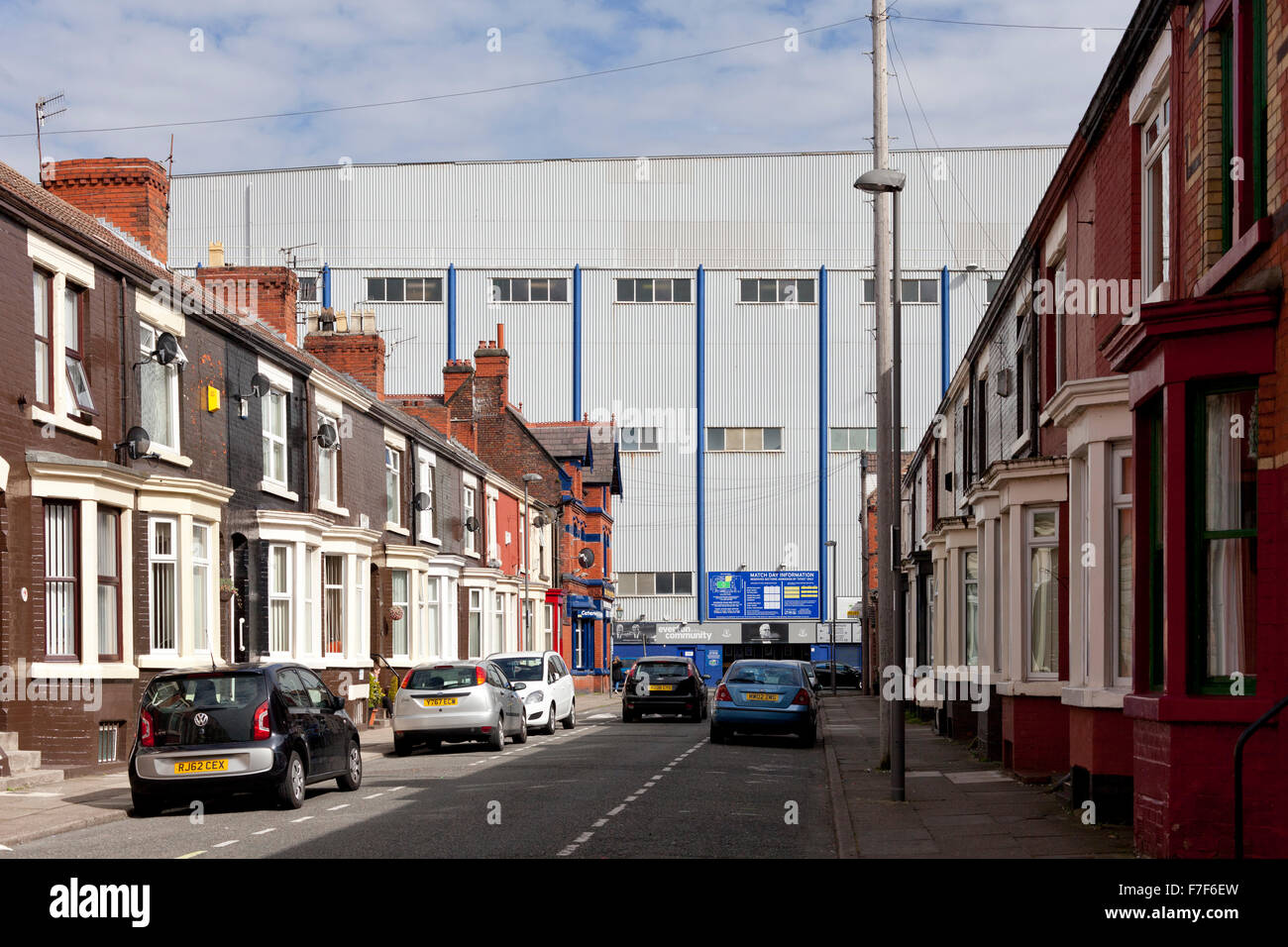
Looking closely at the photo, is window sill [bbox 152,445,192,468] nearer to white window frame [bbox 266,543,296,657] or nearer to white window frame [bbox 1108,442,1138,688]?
white window frame [bbox 266,543,296,657]

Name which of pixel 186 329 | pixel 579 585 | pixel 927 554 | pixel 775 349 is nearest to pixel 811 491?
pixel 775 349

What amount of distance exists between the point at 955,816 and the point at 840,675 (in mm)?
51484

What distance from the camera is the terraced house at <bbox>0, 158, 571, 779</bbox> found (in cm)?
1873

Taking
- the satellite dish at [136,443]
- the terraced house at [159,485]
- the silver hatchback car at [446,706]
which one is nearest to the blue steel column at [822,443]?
the terraced house at [159,485]

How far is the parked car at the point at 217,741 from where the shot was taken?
1513 cm

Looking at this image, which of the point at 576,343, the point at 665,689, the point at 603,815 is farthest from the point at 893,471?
the point at 576,343

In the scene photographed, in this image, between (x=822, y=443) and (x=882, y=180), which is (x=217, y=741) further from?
(x=822, y=443)

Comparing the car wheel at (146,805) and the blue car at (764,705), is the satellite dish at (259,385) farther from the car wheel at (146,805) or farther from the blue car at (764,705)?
the car wheel at (146,805)

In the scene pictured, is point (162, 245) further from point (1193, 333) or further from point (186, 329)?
point (1193, 333)

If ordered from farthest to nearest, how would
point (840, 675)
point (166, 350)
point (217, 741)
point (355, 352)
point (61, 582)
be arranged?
point (840, 675)
point (355, 352)
point (166, 350)
point (61, 582)
point (217, 741)

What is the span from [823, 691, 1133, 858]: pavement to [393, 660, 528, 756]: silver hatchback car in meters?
5.54

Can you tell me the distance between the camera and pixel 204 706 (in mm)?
15422

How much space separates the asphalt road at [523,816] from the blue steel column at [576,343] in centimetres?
4263

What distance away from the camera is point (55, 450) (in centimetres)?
1931
